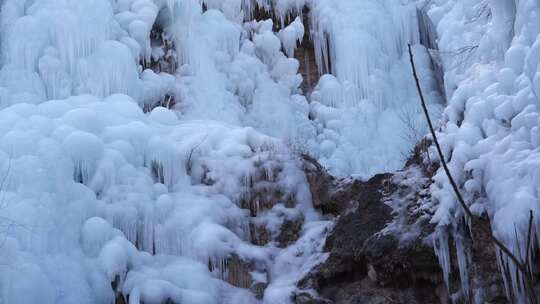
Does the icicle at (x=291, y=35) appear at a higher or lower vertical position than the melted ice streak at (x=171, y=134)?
higher

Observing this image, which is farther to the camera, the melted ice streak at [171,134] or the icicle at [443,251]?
the melted ice streak at [171,134]

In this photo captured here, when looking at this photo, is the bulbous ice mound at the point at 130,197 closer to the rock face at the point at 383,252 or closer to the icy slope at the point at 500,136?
the rock face at the point at 383,252

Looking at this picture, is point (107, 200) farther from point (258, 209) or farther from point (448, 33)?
point (448, 33)

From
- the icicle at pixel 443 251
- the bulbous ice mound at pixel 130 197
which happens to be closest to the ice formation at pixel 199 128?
the bulbous ice mound at pixel 130 197

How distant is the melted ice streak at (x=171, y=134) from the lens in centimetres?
556

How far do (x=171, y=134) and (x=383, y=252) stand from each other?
2899 millimetres

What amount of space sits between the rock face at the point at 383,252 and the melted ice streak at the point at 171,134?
311mm

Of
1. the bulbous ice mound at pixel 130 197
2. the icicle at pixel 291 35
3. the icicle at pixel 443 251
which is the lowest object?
the icicle at pixel 443 251

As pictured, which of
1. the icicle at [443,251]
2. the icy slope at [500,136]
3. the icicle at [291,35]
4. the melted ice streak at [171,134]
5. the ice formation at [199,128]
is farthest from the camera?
the icicle at [291,35]

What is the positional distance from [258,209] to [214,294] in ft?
3.84

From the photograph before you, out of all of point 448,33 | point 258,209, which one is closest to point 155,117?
point 258,209

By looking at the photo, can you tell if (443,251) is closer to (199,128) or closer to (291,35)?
(199,128)

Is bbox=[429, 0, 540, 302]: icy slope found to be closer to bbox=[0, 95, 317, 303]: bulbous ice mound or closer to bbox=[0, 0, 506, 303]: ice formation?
bbox=[0, 0, 506, 303]: ice formation

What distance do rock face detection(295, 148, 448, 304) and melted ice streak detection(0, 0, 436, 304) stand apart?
31 centimetres
